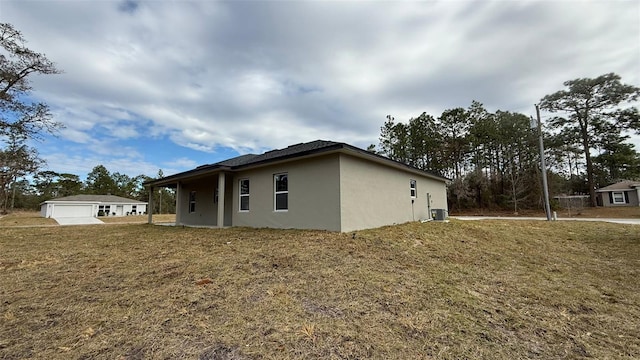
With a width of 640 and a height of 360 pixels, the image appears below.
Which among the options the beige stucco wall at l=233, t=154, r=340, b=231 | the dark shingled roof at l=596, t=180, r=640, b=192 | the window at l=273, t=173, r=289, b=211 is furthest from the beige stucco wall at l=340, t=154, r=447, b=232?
the dark shingled roof at l=596, t=180, r=640, b=192

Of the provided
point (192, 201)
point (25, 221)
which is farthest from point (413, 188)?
point (25, 221)

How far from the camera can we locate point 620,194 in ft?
86.8

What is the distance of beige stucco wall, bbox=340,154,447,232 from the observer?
8219 millimetres

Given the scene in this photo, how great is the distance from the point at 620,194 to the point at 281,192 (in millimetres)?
34916

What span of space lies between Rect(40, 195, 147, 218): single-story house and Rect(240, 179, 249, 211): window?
3430 centimetres

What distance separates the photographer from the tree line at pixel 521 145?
79.6 ft

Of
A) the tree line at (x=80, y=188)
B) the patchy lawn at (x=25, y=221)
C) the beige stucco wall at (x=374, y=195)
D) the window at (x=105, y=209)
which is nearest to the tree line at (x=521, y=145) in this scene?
the beige stucco wall at (x=374, y=195)

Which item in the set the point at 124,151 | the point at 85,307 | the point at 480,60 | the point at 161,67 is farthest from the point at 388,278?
the point at 124,151

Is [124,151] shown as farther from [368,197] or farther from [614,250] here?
[614,250]

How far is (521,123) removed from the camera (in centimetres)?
2536

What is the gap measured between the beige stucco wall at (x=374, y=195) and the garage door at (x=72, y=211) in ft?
129

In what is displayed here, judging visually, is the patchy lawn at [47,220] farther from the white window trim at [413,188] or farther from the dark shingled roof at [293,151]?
the white window trim at [413,188]

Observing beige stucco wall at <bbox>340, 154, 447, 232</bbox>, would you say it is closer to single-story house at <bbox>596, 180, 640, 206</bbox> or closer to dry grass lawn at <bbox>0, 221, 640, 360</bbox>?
dry grass lawn at <bbox>0, 221, 640, 360</bbox>

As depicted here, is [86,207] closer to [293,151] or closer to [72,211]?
[72,211]
